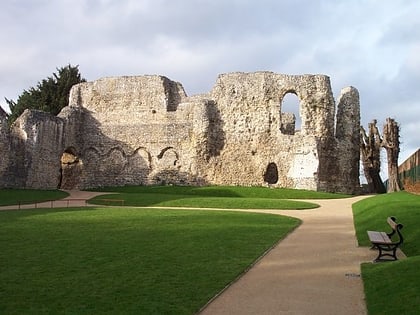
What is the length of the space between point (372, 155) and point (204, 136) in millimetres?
13718

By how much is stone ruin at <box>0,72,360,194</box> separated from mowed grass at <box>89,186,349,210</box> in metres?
3.18

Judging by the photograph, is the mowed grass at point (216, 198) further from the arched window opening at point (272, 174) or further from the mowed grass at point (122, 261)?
the mowed grass at point (122, 261)

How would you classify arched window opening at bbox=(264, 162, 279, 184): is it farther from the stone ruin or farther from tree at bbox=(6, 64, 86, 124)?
tree at bbox=(6, 64, 86, 124)

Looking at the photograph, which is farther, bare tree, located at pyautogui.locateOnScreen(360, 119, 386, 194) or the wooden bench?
bare tree, located at pyautogui.locateOnScreen(360, 119, 386, 194)

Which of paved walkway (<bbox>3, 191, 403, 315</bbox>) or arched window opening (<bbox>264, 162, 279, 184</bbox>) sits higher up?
arched window opening (<bbox>264, 162, 279, 184</bbox>)

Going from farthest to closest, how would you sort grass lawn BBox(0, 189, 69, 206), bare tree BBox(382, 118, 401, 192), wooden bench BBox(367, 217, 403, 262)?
1. bare tree BBox(382, 118, 401, 192)
2. grass lawn BBox(0, 189, 69, 206)
3. wooden bench BBox(367, 217, 403, 262)

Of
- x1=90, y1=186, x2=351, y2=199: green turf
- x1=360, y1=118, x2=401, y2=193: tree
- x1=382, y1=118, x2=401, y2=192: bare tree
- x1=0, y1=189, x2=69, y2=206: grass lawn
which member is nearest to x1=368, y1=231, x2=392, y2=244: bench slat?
x1=90, y1=186, x2=351, y2=199: green turf

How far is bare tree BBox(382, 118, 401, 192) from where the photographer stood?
34938 millimetres

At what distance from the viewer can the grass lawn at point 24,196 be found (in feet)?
78.5

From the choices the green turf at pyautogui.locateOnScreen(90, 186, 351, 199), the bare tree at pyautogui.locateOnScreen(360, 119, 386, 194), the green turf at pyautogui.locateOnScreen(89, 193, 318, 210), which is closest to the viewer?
the green turf at pyautogui.locateOnScreen(89, 193, 318, 210)

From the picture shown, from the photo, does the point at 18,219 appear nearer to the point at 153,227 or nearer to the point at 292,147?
the point at 153,227

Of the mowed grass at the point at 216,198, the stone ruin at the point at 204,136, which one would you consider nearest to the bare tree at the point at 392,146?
the stone ruin at the point at 204,136

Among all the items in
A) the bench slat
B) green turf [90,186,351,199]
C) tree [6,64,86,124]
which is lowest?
the bench slat

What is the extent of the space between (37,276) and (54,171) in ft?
87.0
